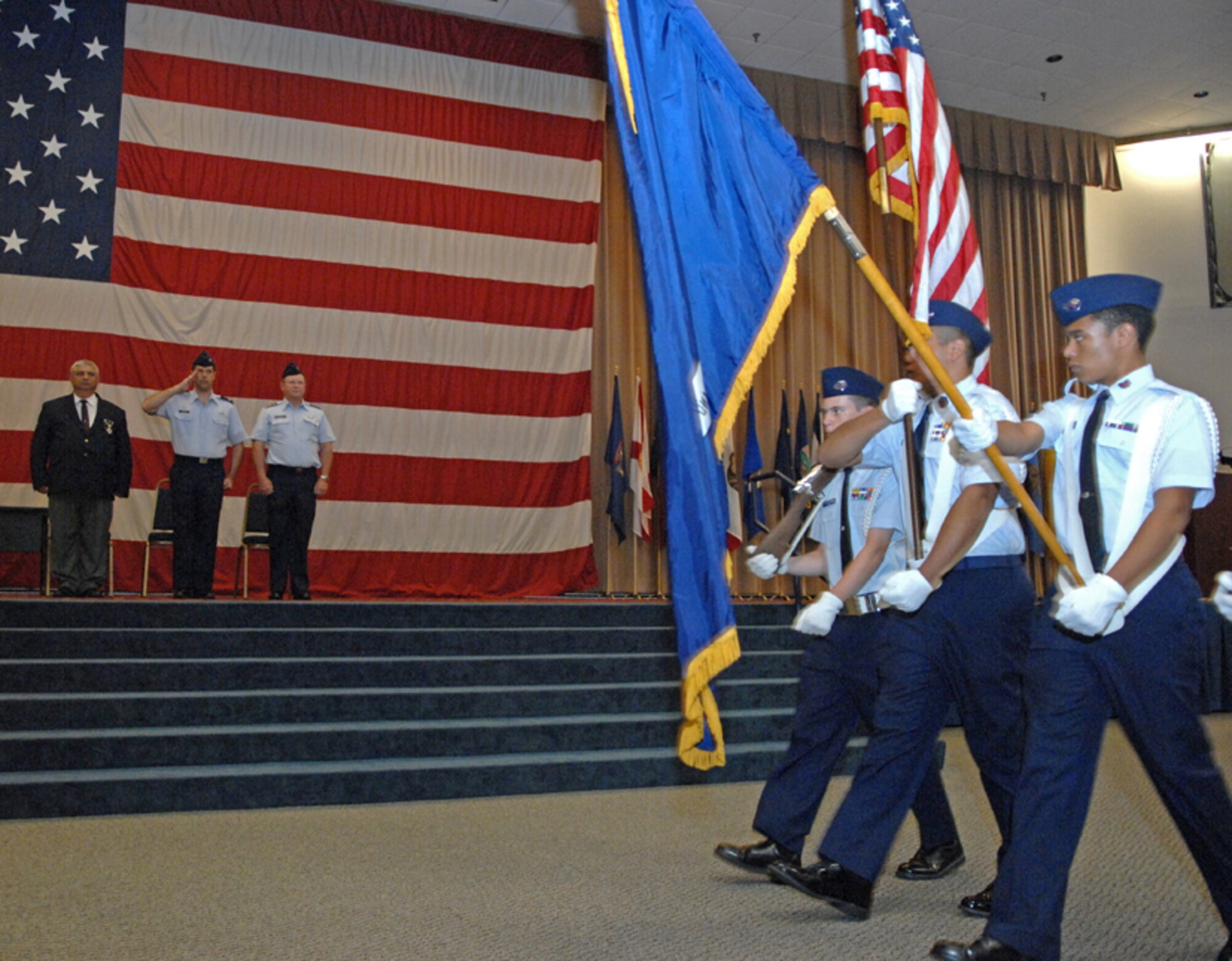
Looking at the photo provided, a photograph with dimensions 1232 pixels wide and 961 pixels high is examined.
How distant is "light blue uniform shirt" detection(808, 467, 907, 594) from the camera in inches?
129

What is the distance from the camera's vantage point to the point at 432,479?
999 cm

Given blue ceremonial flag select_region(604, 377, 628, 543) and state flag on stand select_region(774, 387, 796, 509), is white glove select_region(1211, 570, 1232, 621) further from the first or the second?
state flag on stand select_region(774, 387, 796, 509)

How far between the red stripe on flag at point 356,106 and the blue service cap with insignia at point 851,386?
7.53m

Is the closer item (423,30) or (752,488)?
(423,30)

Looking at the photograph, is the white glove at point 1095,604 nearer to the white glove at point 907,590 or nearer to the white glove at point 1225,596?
the white glove at point 1225,596

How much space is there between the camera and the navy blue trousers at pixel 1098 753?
2.32 m

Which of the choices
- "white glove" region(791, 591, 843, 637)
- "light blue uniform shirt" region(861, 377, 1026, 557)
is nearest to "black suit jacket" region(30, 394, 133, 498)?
"white glove" region(791, 591, 843, 637)

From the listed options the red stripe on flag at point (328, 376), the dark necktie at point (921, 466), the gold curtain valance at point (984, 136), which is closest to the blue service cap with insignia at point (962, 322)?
the dark necktie at point (921, 466)

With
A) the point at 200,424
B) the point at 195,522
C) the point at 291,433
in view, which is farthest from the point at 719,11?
the point at 195,522

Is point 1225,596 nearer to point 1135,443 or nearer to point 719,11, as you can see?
point 1135,443

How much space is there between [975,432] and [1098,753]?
2.37 ft

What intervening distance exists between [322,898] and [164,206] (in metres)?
7.60

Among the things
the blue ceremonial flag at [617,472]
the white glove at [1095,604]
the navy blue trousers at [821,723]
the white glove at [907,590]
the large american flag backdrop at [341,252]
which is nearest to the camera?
the white glove at [1095,604]

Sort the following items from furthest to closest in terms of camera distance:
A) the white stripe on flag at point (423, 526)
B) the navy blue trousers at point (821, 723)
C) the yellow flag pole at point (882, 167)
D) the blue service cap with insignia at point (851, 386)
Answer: the white stripe on flag at point (423, 526) < the yellow flag pole at point (882, 167) < the blue service cap with insignia at point (851, 386) < the navy blue trousers at point (821, 723)
